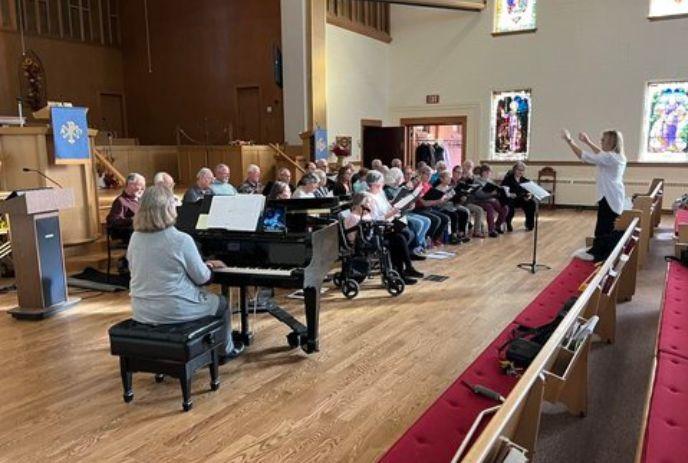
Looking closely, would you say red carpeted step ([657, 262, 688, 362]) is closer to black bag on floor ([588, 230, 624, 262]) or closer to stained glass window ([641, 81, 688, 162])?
black bag on floor ([588, 230, 624, 262])

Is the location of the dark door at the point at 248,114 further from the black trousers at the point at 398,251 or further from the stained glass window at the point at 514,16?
the black trousers at the point at 398,251

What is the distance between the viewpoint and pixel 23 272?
440 cm

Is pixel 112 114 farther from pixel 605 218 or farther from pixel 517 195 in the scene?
pixel 605 218

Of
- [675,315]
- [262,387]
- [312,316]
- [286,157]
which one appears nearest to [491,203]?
[286,157]

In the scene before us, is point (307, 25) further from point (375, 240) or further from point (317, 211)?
point (317, 211)

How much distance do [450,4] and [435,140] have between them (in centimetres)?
336

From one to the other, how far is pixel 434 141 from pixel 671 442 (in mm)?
11504

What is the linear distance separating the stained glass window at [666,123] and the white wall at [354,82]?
17.1 ft

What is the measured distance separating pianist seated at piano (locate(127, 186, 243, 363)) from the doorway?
9.33m

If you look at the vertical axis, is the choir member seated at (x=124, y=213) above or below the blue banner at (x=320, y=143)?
below

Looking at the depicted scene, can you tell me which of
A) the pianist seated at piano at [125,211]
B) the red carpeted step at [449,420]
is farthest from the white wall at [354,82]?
the red carpeted step at [449,420]

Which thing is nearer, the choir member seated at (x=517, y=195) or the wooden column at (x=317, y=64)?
the choir member seated at (x=517, y=195)

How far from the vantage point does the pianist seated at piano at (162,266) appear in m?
2.76

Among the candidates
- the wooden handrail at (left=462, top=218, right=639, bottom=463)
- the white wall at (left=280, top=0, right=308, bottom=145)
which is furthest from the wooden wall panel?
the wooden handrail at (left=462, top=218, right=639, bottom=463)
